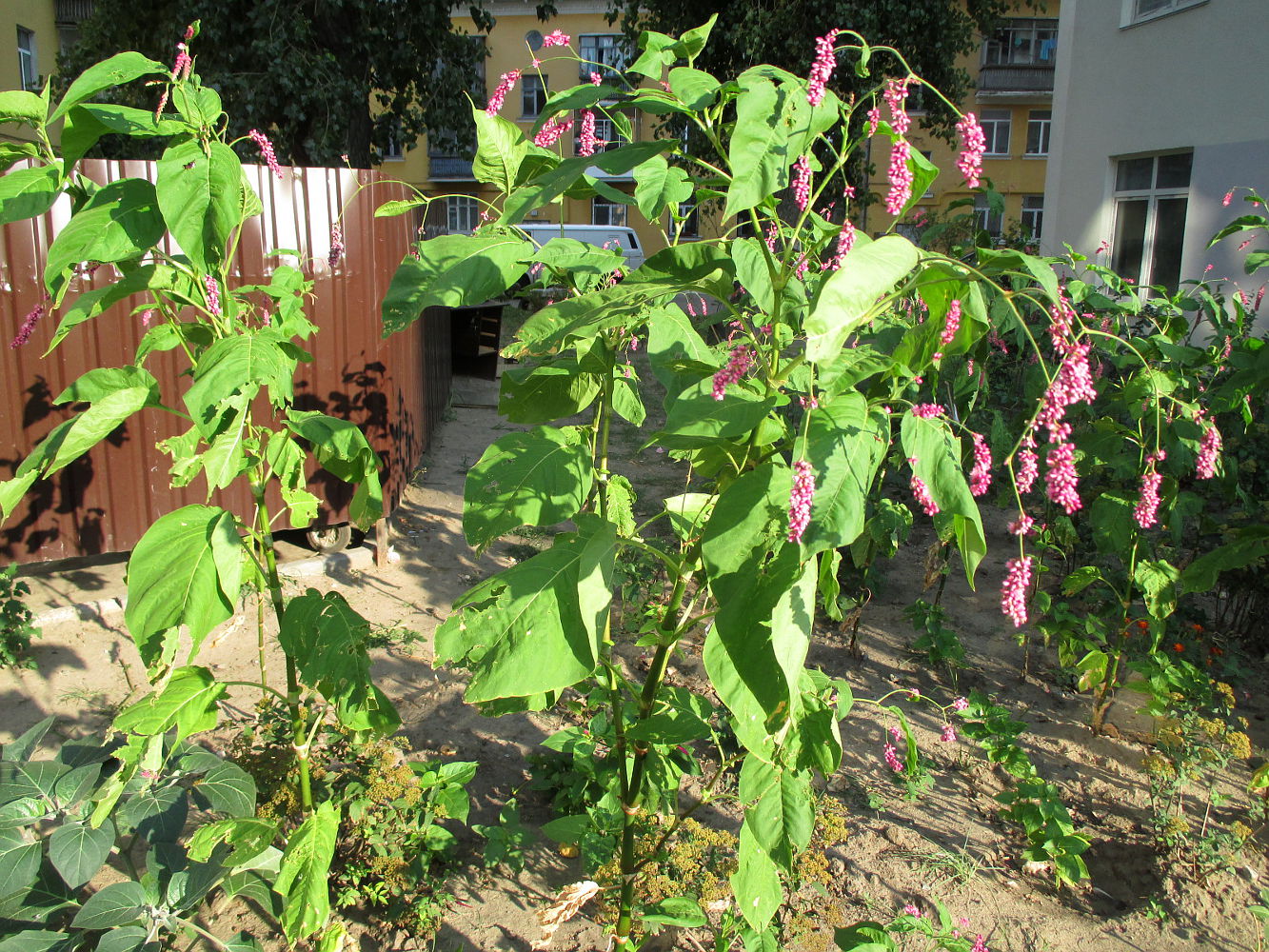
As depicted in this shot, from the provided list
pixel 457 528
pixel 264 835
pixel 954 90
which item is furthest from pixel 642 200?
pixel 954 90

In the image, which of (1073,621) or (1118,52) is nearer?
(1073,621)

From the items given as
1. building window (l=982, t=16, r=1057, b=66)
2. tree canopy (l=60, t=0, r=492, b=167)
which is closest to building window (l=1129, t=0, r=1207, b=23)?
tree canopy (l=60, t=0, r=492, b=167)

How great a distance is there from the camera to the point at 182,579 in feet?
5.80

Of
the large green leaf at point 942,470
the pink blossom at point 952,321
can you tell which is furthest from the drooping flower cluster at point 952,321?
the large green leaf at point 942,470

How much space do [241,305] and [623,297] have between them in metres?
1.30

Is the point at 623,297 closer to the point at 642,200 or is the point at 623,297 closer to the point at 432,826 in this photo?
the point at 642,200

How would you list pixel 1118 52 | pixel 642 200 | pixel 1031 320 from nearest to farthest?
pixel 642 200 < pixel 1031 320 < pixel 1118 52

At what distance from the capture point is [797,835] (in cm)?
160

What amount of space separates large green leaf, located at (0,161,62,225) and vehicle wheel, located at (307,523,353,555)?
3485 millimetres

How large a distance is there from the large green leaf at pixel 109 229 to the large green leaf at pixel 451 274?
0.53 meters

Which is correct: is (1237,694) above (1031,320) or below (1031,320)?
below

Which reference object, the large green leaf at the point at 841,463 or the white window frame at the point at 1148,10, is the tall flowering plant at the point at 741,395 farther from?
the white window frame at the point at 1148,10

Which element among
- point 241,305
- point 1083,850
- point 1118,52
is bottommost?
point 1083,850

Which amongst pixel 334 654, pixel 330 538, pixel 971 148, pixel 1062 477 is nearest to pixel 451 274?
pixel 971 148
